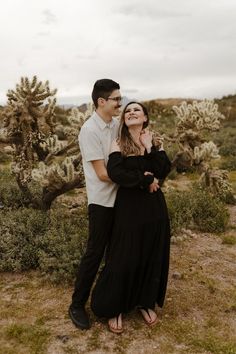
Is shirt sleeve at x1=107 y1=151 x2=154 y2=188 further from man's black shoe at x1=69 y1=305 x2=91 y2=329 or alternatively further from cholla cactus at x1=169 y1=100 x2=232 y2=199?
cholla cactus at x1=169 y1=100 x2=232 y2=199

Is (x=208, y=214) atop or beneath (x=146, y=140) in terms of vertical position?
beneath

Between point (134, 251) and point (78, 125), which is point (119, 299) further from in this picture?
point (78, 125)

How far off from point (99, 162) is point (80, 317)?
5.46 feet

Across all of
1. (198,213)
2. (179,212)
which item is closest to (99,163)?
(179,212)

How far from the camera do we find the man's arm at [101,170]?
169 inches

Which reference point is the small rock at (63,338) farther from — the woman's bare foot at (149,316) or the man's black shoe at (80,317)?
the woman's bare foot at (149,316)

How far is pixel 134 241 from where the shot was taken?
448cm

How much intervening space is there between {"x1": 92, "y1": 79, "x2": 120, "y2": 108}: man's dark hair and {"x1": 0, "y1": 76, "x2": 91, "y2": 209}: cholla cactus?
195cm

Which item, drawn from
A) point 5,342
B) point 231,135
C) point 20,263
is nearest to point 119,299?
point 5,342

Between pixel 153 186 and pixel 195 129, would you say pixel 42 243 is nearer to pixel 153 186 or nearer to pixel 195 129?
pixel 153 186

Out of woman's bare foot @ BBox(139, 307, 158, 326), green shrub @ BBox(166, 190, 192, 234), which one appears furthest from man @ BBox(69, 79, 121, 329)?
green shrub @ BBox(166, 190, 192, 234)

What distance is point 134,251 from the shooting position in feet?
14.8

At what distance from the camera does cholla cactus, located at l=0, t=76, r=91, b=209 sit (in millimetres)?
6465

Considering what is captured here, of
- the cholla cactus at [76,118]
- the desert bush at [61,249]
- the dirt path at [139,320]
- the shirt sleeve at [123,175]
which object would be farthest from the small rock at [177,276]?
the cholla cactus at [76,118]
